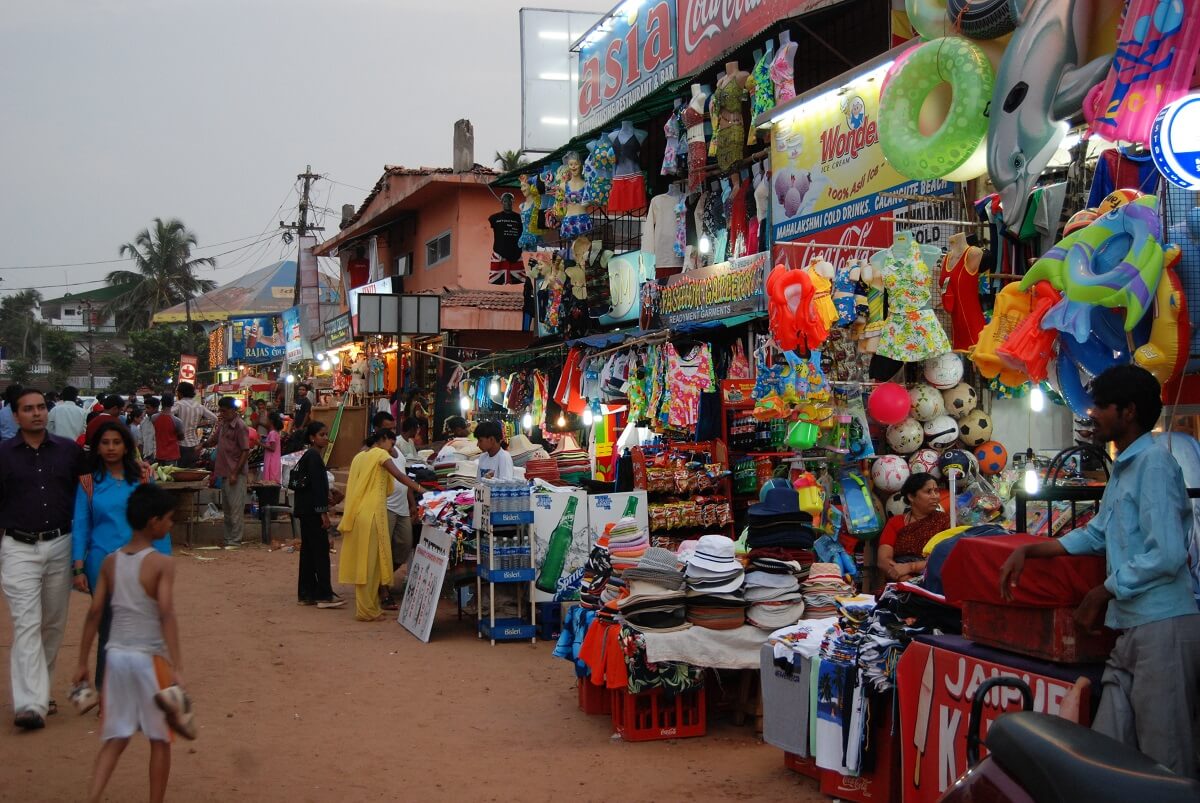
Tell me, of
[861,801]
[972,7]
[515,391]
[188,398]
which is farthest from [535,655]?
[188,398]

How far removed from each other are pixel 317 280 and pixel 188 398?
21.5m

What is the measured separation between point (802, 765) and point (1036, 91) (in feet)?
15.3

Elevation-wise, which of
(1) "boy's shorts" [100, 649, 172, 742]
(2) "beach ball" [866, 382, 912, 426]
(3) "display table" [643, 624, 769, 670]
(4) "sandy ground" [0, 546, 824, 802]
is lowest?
(4) "sandy ground" [0, 546, 824, 802]

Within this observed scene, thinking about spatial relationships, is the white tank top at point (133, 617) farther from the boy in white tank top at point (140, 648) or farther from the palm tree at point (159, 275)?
the palm tree at point (159, 275)

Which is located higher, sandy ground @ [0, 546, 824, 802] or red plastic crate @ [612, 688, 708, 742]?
red plastic crate @ [612, 688, 708, 742]

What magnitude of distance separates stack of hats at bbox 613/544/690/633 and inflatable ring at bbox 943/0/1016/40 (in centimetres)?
467

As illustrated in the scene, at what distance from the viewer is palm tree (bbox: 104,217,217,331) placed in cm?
6775

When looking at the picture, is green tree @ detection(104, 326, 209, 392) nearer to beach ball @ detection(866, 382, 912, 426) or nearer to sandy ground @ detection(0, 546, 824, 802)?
sandy ground @ detection(0, 546, 824, 802)

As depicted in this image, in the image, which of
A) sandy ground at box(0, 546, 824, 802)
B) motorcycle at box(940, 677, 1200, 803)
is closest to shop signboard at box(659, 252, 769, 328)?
sandy ground at box(0, 546, 824, 802)

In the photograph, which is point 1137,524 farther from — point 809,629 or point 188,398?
point 188,398

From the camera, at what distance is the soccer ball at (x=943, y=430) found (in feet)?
31.2

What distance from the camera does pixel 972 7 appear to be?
27.4 feet

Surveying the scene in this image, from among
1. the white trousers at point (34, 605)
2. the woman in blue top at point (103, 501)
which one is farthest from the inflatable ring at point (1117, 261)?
the white trousers at point (34, 605)

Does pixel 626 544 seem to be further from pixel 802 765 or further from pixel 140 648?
pixel 140 648
